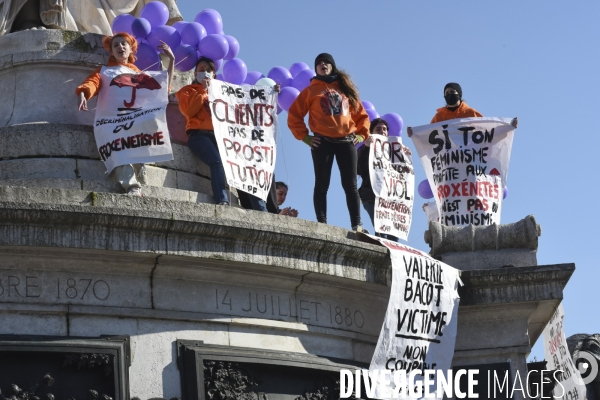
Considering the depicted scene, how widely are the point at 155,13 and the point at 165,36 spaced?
73 cm

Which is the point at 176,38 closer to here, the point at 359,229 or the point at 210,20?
the point at 210,20

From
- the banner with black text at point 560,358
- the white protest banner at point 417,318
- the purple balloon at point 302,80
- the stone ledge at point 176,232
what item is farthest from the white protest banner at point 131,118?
the banner with black text at point 560,358

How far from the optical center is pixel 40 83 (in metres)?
16.7

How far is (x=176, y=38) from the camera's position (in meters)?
17.9

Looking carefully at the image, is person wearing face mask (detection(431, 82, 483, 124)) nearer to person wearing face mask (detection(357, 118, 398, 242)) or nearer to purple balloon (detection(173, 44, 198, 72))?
person wearing face mask (detection(357, 118, 398, 242))

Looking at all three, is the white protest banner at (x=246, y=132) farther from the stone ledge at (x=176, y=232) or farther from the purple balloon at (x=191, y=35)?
the purple balloon at (x=191, y=35)

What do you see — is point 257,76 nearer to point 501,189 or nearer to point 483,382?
point 501,189

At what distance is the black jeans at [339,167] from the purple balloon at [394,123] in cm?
367

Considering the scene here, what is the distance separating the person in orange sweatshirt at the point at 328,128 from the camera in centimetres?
1658

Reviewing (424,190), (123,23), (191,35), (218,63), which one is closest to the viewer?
(191,35)

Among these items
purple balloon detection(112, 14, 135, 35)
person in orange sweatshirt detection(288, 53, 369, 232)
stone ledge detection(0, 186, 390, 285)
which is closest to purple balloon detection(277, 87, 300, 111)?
purple balloon detection(112, 14, 135, 35)

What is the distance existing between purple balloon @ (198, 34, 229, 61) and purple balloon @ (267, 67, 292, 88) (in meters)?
2.34

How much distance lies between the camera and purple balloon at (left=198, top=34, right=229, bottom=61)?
59.3ft

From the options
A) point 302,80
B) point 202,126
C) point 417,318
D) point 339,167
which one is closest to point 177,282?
point 202,126
